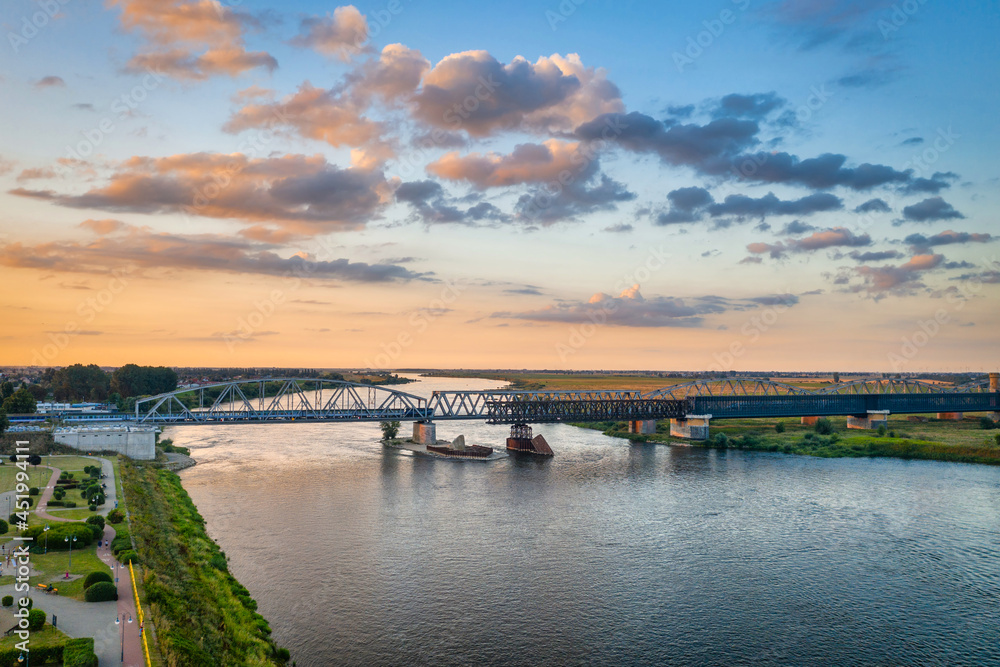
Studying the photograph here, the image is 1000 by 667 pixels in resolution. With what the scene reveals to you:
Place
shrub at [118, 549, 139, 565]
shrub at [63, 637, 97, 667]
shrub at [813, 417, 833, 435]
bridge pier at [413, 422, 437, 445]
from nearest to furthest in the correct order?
shrub at [63, 637, 97, 667]
shrub at [118, 549, 139, 565]
bridge pier at [413, 422, 437, 445]
shrub at [813, 417, 833, 435]

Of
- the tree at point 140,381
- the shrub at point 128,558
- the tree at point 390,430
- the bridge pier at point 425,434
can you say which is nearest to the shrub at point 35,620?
the shrub at point 128,558

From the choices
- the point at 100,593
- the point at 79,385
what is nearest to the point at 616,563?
the point at 100,593

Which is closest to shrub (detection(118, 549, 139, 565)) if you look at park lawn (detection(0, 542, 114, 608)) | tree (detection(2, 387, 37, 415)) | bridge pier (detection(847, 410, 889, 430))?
park lawn (detection(0, 542, 114, 608))

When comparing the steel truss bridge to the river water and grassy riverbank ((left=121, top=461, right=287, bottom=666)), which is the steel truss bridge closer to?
the river water

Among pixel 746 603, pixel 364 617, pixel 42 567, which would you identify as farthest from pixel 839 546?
pixel 42 567

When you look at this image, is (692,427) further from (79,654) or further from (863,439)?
(79,654)

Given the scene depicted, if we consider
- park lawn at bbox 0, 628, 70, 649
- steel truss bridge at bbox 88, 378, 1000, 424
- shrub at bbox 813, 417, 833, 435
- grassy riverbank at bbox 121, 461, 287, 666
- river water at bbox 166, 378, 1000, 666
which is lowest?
river water at bbox 166, 378, 1000, 666

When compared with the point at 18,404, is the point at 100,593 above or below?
below

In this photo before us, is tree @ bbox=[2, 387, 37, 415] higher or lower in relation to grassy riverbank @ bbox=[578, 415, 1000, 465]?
higher
